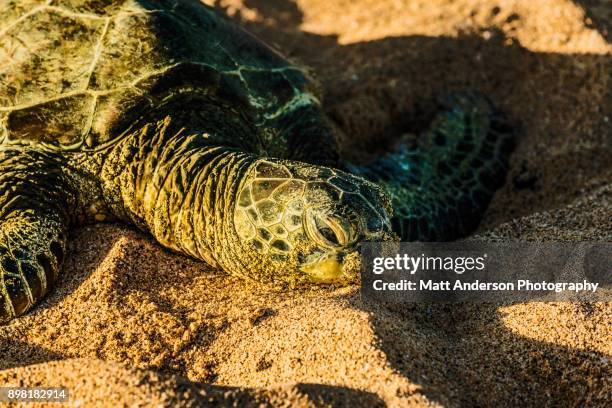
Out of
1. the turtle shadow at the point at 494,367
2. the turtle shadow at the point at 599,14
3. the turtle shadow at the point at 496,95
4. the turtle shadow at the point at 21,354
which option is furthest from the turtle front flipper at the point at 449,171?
the turtle shadow at the point at 21,354

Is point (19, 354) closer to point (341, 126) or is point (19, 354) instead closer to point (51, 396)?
point (51, 396)

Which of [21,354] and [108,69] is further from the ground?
[108,69]

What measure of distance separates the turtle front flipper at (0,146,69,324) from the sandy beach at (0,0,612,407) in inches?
3.5

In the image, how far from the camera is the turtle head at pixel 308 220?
2842 millimetres

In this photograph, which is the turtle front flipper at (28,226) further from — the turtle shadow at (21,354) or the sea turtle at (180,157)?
the turtle shadow at (21,354)

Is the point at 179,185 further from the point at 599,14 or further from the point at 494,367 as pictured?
the point at 599,14

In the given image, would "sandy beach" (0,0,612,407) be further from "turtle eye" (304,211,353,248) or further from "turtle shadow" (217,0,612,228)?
"turtle eye" (304,211,353,248)

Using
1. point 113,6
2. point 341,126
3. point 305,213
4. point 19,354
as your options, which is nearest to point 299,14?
point 341,126

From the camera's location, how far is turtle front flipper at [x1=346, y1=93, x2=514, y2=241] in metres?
3.92

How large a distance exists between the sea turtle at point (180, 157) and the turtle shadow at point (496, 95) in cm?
43

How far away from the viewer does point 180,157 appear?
3490 millimetres

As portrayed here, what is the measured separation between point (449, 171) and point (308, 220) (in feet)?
6.17

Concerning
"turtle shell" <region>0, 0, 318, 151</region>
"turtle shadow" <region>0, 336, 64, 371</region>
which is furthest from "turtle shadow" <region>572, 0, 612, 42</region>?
"turtle shadow" <region>0, 336, 64, 371</region>

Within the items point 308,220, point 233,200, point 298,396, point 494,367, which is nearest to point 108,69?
point 233,200
